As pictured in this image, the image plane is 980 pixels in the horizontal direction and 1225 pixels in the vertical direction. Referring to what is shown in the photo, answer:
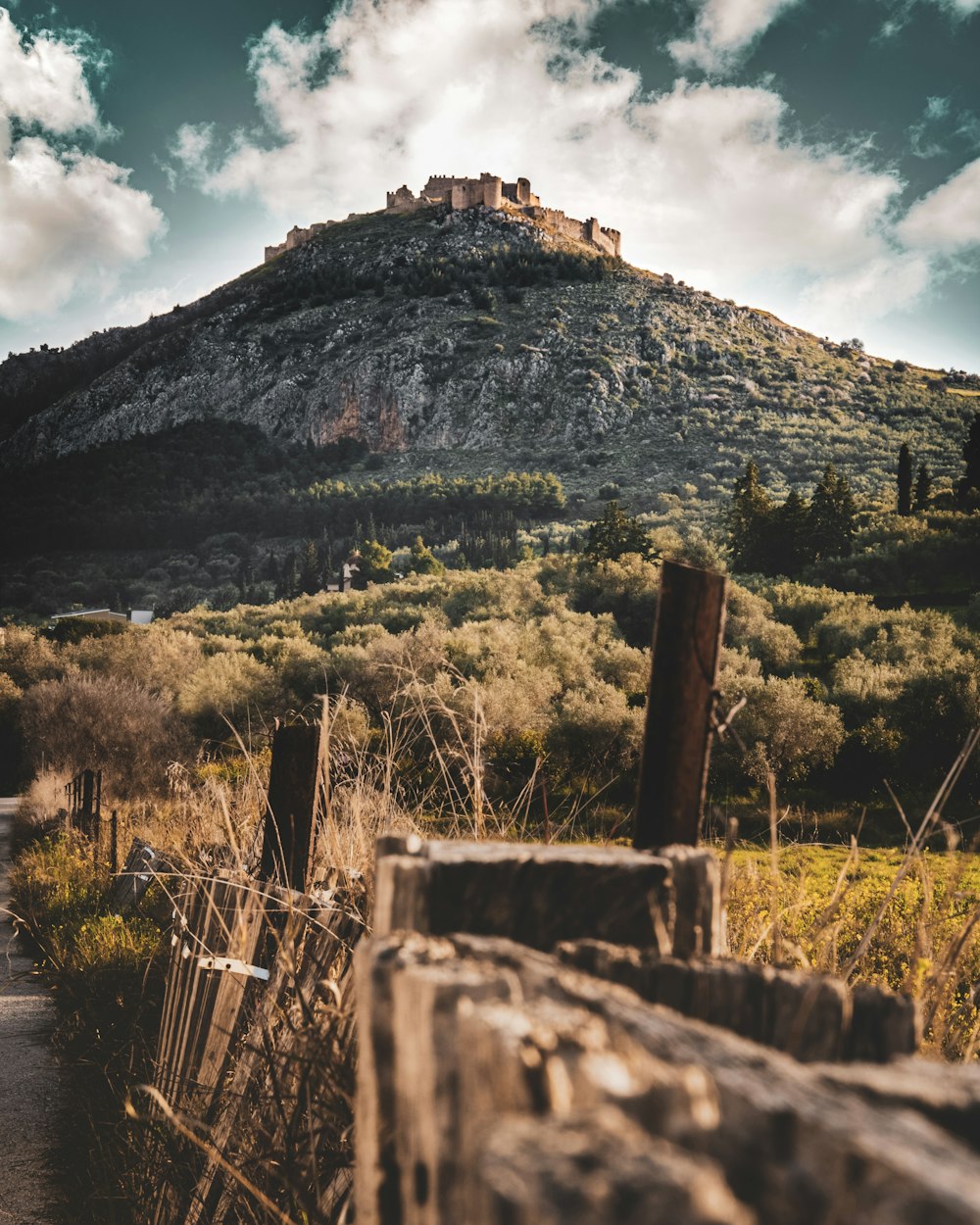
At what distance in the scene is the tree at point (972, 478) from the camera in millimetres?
32250

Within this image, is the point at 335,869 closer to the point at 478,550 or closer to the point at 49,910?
the point at 49,910

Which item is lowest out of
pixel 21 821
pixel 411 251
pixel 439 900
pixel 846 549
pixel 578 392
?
pixel 21 821

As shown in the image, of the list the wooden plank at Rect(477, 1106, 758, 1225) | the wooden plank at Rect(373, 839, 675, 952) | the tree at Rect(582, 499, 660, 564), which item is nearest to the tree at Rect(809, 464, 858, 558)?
the tree at Rect(582, 499, 660, 564)

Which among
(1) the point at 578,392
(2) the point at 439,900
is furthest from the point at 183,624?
(1) the point at 578,392

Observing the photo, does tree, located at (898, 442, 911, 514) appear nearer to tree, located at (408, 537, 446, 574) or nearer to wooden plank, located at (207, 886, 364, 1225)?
tree, located at (408, 537, 446, 574)

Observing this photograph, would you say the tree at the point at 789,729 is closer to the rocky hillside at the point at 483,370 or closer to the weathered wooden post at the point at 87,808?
the weathered wooden post at the point at 87,808

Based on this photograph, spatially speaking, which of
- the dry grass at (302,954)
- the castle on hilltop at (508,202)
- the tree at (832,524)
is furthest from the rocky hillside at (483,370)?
the dry grass at (302,954)

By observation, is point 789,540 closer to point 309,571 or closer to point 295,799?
point 309,571

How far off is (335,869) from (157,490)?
3248 inches

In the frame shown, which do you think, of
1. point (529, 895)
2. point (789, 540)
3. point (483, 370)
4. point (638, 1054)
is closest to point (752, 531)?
point (789, 540)

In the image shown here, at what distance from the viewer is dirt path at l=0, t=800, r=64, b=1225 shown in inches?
124

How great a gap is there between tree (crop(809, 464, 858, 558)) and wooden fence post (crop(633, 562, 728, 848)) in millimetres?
32698

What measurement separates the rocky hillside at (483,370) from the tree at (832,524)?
23137 millimetres

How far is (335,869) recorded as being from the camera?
3320mm
